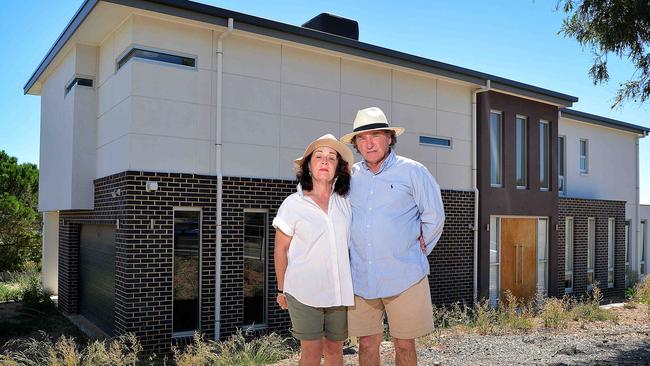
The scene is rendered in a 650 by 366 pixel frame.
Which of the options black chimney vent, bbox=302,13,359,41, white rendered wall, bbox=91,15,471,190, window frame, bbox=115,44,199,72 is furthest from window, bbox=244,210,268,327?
black chimney vent, bbox=302,13,359,41

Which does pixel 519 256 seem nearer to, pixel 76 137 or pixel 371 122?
pixel 76 137

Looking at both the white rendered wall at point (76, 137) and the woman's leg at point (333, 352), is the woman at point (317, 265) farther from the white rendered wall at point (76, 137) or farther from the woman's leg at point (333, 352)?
the white rendered wall at point (76, 137)

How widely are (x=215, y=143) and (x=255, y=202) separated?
1.18 meters

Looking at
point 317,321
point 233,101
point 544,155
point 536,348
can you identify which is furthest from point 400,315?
point 544,155

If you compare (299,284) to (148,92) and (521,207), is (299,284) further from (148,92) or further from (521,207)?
(521,207)

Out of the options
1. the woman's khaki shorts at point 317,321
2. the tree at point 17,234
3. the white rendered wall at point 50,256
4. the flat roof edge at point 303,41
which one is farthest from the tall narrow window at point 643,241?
the tree at point 17,234

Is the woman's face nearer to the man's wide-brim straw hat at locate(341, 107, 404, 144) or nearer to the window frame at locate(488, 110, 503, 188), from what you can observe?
the man's wide-brim straw hat at locate(341, 107, 404, 144)

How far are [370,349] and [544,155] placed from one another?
1188 centimetres

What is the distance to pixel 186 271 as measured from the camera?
9.38 meters

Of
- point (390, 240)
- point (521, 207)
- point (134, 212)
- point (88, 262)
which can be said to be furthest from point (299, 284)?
point (521, 207)

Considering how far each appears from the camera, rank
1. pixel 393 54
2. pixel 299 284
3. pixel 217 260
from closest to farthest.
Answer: pixel 299 284 < pixel 217 260 < pixel 393 54

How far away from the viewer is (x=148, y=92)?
354 inches

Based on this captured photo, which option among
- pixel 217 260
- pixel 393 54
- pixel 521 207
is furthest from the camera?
pixel 521 207

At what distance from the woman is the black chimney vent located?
7461 mm
